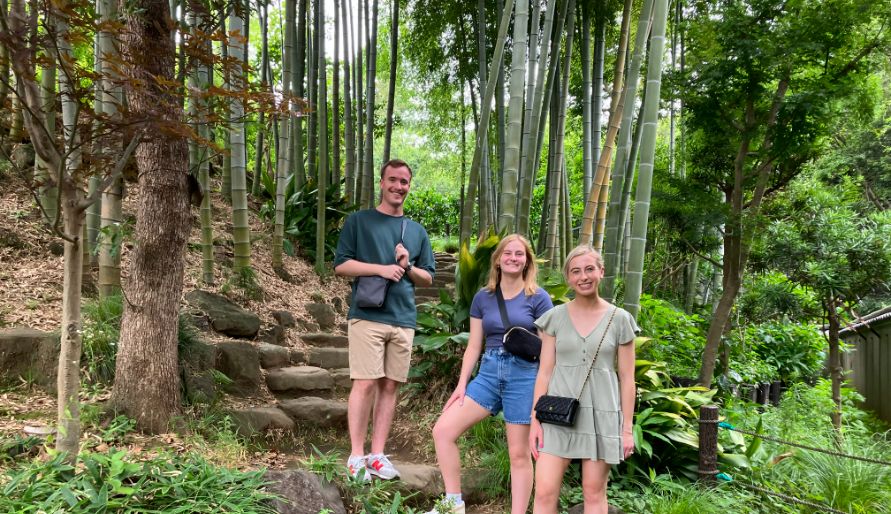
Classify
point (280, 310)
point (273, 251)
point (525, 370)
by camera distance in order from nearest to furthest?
point (525, 370) < point (280, 310) < point (273, 251)

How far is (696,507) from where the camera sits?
7.72 feet

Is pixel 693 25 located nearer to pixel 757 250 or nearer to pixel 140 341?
pixel 757 250

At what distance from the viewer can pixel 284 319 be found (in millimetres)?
4312

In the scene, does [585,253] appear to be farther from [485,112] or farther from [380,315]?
[485,112]

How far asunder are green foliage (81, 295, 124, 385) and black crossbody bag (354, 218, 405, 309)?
1.29 meters

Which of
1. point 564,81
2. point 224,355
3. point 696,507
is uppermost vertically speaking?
point 564,81

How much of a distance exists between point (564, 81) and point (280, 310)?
3354 millimetres

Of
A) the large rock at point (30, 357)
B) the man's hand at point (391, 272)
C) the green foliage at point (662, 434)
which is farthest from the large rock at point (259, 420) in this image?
the green foliage at point (662, 434)

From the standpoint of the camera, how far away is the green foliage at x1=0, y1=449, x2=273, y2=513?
1.73 meters

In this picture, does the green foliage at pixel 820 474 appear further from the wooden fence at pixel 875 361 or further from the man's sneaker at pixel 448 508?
the wooden fence at pixel 875 361

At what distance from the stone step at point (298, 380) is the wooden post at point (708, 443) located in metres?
2.11

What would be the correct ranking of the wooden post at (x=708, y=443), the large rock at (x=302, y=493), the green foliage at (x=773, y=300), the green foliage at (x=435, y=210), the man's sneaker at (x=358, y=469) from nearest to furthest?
the large rock at (x=302, y=493) < the man's sneaker at (x=358, y=469) < the wooden post at (x=708, y=443) < the green foliage at (x=773, y=300) < the green foliage at (x=435, y=210)

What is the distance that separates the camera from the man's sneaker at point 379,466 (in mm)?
2361

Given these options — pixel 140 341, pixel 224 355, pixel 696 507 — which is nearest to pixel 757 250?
pixel 696 507
